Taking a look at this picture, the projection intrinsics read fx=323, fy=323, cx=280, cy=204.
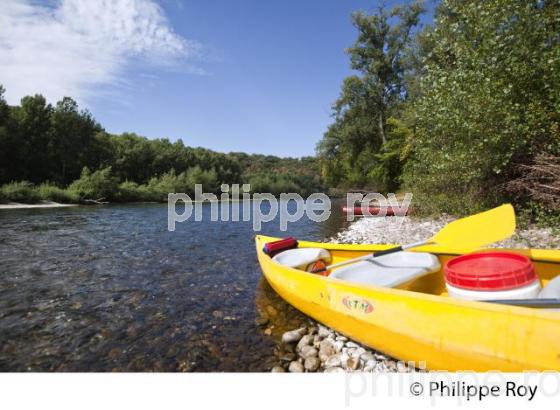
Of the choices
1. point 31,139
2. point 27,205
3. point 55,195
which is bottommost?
point 27,205

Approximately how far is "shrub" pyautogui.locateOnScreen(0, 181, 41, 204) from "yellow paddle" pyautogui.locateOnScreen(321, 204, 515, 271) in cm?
3567

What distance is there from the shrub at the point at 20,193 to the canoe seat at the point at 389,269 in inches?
1408

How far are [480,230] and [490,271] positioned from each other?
1601 millimetres

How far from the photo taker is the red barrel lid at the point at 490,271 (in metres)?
3.21

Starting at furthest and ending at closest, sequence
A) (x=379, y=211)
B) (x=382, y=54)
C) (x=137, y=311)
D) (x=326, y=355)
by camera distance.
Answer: (x=382, y=54) < (x=379, y=211) < (x=137, y=311) < (x=326, y=355)

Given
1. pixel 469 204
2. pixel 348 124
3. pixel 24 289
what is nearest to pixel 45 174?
pixel 348 124

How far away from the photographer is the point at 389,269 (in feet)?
16.8

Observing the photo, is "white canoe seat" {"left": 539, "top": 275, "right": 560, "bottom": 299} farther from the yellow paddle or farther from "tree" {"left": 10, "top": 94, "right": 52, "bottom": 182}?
"tree" {"left": 10, "top": 94, "right": 52, "bottom": 182}

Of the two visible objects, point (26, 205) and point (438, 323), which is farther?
point (26, 205)

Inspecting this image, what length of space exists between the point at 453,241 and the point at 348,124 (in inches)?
1113

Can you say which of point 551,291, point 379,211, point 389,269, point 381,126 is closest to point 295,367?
point 389,269

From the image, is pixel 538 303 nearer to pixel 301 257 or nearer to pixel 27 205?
pixel 301 257

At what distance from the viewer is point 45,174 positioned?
1766 inches
